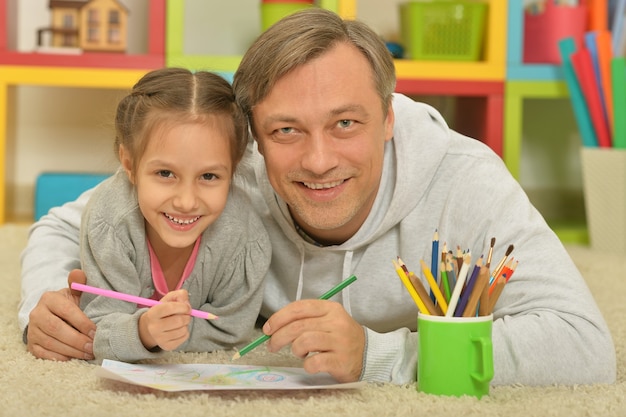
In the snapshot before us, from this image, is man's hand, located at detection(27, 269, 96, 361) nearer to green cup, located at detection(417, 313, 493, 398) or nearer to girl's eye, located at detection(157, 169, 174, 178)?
girl's eye, located at detection(157, 169, 174, 178)

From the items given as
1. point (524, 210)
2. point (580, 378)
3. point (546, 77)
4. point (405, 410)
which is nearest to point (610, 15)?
point (546, 77)

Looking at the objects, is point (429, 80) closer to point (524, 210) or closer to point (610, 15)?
point (610, 15)

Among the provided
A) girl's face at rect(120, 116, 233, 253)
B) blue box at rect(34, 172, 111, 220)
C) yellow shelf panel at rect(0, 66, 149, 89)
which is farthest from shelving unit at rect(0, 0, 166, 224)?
girl's face at rect(120, 116, 233, 253)

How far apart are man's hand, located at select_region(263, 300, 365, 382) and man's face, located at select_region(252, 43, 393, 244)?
224 mm

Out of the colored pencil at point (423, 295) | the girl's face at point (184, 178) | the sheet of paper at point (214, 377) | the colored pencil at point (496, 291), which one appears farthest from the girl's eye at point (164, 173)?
the colored pencil at point (496, 291)

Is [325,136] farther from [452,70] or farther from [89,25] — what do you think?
[89,25]

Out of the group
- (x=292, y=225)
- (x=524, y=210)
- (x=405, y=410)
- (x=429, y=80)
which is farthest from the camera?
(x=429, y=80)

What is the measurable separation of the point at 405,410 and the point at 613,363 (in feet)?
1.01

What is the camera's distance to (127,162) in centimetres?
127

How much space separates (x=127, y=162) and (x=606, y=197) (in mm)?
1560

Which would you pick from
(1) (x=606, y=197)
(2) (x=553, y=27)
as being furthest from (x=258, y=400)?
(2) (x=553, y=27)

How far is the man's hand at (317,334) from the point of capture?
0.99 m

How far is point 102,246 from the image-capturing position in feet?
3.99

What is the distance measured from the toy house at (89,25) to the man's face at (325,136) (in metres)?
1.48
